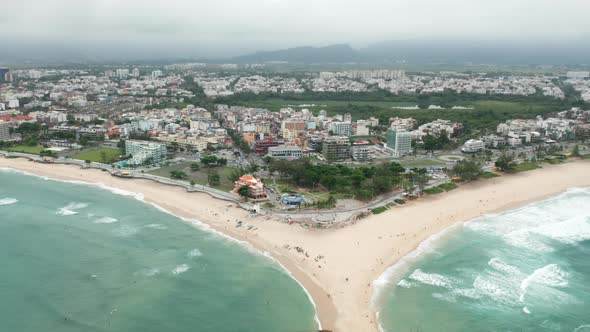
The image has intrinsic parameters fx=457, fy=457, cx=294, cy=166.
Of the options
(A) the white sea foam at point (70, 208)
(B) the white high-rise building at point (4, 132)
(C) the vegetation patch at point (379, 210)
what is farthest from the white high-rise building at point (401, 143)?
(B) the white high-rise building at point (4, 132)

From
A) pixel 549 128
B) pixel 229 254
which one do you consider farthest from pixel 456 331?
pixel 549 128

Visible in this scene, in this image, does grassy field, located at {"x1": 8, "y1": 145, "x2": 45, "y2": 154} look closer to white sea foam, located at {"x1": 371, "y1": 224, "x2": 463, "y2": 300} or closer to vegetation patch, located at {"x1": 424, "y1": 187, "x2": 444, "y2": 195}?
vegetation patch, located at {"x1": 424, "y1": 187, "x2": 444, "y2": 195}

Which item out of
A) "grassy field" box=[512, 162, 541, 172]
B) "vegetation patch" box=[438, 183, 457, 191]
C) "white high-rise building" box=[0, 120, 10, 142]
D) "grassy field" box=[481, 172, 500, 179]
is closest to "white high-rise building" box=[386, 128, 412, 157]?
"grassy field" box=[481, 172, 500, 179]

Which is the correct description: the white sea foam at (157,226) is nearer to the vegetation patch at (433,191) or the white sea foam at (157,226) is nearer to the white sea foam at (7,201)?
the white sea foam at (7,201)

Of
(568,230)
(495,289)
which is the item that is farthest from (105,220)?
(568,230)

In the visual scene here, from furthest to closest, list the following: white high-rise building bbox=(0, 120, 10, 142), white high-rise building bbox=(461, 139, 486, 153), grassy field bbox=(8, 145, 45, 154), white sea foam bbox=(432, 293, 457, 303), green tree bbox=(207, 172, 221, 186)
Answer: white high-rise building bbox=(0, 120, 10, 142)
white high-rise building bbox=(461, 139, 486, 153)
grassy field bbox=(8, 145, 45, 154)
green tree bbox=(207, 172, 221, 186)
white sea foam bbox=(432, 293, 457, 303)

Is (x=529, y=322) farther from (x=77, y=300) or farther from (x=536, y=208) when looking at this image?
(x=77, y=300)
